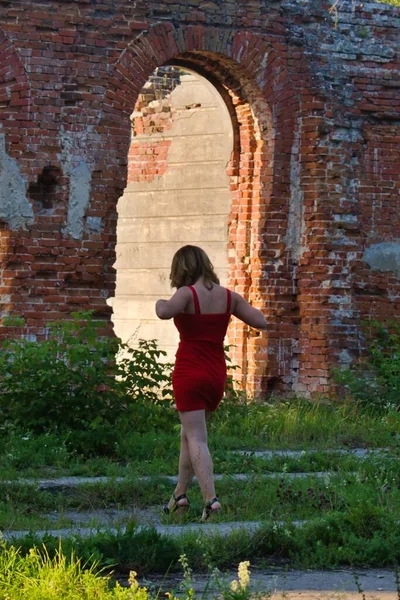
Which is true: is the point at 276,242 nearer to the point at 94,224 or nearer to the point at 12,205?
the point at 94,224

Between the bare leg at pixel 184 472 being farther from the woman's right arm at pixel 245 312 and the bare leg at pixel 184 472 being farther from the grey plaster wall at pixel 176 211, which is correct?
the grey plaster wall at pixel 176 211

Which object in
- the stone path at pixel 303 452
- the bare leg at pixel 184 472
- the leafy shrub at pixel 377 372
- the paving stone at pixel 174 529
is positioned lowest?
the paving stone at pixel 174 529

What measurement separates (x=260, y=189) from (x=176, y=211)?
1.42 m

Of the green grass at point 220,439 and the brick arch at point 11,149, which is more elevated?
the brick arch at point 11,149

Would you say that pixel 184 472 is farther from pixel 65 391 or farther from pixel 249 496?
pixel 65 391

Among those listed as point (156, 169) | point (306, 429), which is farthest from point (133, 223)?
point (306, 429)

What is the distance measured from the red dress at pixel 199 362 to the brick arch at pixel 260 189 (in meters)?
5.70

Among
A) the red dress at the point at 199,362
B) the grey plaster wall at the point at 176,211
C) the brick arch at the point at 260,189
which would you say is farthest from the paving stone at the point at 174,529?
the grey plaster wall at the point at 176,211

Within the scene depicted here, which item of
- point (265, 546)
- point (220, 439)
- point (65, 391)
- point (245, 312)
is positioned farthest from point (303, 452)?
point (265, 546)

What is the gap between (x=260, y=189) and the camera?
13.5 metres

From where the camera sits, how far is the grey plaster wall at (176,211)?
1409 centimetres

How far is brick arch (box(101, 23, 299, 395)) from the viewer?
43.7ft

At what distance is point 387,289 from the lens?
13.9 metres

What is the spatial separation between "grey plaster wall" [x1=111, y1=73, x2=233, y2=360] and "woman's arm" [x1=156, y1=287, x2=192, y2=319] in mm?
6244
